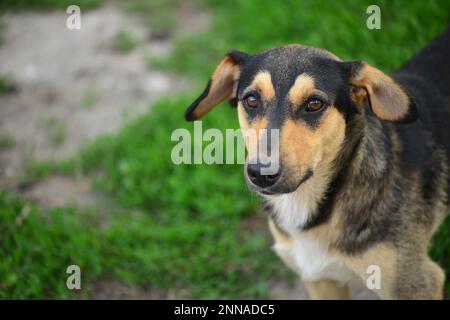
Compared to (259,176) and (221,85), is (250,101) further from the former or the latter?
(259,176)

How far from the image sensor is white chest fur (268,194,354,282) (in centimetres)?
321

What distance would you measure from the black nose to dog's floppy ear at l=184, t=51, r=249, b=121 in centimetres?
83

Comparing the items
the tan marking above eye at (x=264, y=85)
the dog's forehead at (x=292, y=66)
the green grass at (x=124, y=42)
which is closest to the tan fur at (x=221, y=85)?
the dog's forehead at (x=292, y=66)

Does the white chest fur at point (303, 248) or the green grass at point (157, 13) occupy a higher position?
the green grass at point (157, 13)

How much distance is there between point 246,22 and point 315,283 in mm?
3935

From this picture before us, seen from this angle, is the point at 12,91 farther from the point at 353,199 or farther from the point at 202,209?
the point at 353,199

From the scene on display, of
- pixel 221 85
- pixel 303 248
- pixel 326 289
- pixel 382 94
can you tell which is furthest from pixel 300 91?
pixel 326 289

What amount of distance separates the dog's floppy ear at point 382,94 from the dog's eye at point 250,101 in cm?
56

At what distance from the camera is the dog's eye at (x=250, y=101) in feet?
10.1

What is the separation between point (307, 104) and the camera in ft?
9.68

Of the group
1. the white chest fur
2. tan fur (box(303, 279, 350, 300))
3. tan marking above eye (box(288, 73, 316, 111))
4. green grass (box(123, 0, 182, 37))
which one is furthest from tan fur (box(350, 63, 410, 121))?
green grass (box(123, 0, 182, 37))

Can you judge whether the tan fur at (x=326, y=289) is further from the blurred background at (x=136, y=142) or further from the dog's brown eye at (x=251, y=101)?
the dog's brown eye at (x=251, y=101)

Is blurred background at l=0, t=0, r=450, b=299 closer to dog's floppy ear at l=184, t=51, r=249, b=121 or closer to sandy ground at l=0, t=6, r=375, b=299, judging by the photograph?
sandy ground at l=0, t=6, r=375, b=299

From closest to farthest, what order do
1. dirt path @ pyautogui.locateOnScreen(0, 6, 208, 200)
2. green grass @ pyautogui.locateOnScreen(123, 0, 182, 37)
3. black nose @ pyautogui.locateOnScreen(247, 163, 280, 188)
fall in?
1. black nose @ pyautogui.locateOnScreen(247, 163, 280, 188)
2. dirt path @ pyautogui.locateOnScreen(0, 6, 208, 200)
3. green grass @ pyautogui.locateOnScreen(123, 0, 182, 37)
